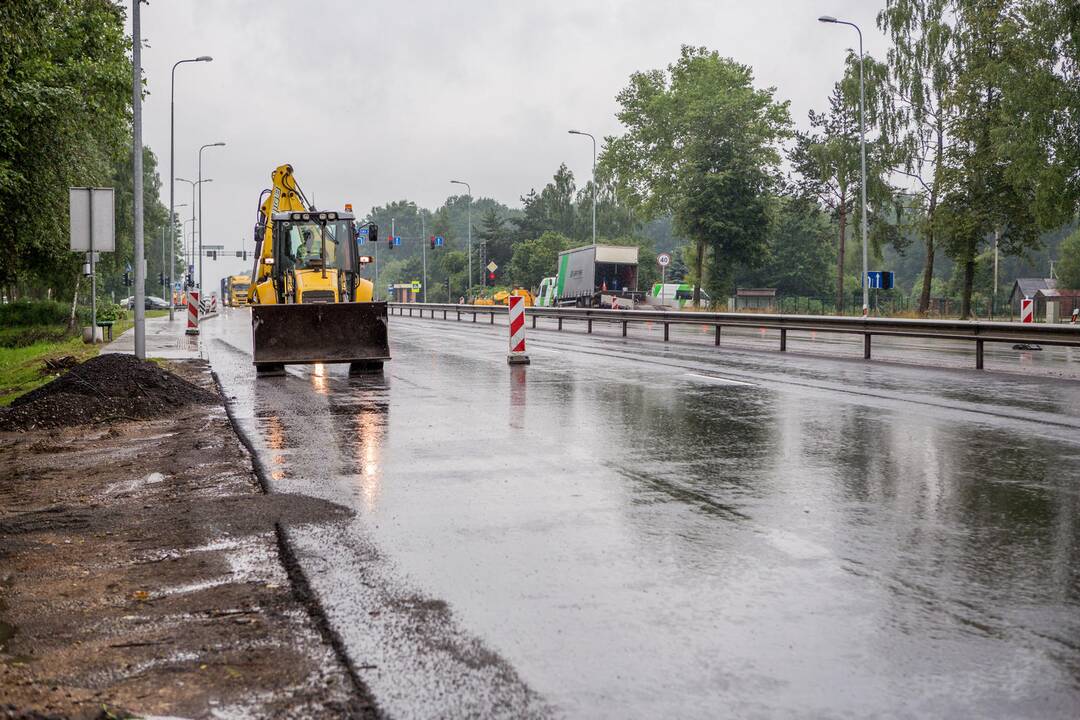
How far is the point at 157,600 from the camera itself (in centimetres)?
478

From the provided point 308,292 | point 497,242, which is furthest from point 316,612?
point 497,242

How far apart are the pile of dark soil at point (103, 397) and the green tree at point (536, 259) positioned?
90843 millimetres

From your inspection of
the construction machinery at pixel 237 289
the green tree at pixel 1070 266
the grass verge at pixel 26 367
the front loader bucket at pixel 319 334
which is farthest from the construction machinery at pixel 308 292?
the green tree at pixel 1070 266

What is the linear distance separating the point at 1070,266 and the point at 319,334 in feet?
323

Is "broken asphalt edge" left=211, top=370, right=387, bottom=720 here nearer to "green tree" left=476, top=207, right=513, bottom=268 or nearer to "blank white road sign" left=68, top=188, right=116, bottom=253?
"blank white road sign" left=68, top=188, right=116, bottom=253

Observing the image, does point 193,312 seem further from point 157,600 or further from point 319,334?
point 157,600

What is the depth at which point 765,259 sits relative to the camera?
209ft

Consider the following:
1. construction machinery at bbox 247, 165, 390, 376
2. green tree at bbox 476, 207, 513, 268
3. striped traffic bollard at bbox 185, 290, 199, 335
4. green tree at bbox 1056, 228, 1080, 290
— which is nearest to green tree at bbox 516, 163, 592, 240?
green tree at bbox 476, 207, 513, 268

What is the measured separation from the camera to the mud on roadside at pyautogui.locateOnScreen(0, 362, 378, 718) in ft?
11.8

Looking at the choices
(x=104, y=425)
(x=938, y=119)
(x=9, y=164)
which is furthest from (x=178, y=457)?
(x=938, y=119)

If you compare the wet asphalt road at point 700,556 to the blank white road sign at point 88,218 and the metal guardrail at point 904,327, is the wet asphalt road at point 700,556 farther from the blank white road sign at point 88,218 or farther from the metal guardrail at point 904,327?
the blank white road sign at point 88,218

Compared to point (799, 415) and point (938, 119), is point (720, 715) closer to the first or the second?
point (799, 415)

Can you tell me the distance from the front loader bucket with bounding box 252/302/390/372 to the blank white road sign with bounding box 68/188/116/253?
2861mm

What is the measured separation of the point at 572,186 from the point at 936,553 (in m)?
130
